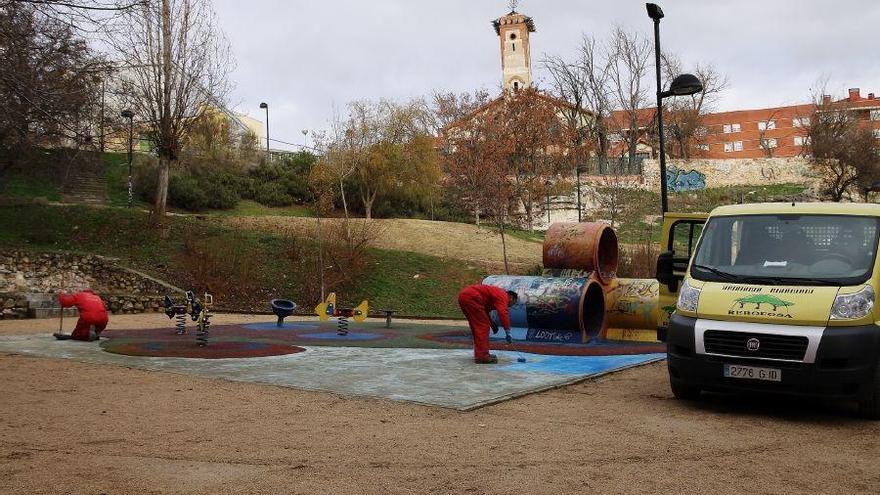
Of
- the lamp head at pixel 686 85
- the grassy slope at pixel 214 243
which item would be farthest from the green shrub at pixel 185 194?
the lamp head at pixel 686 85

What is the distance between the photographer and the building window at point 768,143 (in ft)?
305

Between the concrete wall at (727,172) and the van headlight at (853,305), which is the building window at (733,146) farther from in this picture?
the van headlight at (853,305)

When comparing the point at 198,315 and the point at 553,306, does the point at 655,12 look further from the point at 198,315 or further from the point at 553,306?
the point at 198,315

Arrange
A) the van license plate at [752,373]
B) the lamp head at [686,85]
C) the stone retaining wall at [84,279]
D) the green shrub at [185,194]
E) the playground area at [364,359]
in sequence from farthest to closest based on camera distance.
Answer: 1. the green shrub at [185,194]
2. the stone retaining wall at [84,279]
3. the lamp head at [686,85]
4. the playground area at [364,359]
5. the van license plate at [752,373]

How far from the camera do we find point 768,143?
9475 cm

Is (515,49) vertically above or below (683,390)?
above

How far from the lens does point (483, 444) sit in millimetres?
6512

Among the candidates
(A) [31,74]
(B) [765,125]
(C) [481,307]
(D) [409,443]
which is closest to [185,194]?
(A) [31,74]

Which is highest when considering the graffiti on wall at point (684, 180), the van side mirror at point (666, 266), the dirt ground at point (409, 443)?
the graffiti on wall at point (684, 180)

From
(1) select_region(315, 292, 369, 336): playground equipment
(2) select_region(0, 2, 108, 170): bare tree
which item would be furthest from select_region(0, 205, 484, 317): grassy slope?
(2) select_region(0, 2, 108, 170): bare tree

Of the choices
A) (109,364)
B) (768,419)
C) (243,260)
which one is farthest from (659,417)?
(243,260)

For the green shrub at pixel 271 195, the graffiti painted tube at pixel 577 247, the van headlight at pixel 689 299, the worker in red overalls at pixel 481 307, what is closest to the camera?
the van headlight at pixel 689 299

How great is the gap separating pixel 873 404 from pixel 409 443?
485 cm

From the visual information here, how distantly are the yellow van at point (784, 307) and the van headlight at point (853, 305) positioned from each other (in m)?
0.01
